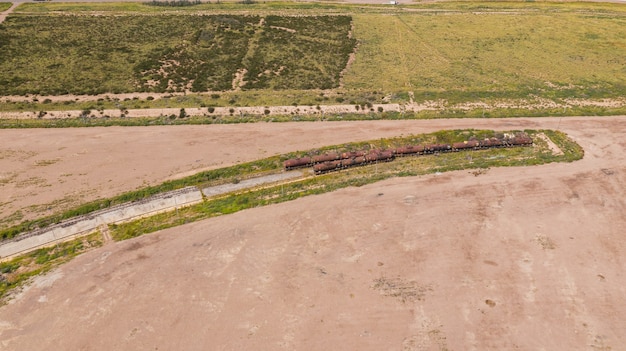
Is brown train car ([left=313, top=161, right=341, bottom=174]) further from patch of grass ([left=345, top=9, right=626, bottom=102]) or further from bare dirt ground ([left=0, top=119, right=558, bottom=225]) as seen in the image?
patch of grass ([left=345, top=9, right=626, bottom=102])

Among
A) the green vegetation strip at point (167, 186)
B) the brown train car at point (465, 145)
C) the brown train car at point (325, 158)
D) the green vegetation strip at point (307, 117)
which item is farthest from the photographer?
the green vegetation strip at point (307, 117)

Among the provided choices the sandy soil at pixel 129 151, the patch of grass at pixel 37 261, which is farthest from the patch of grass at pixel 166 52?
the patch of grass at pixel 37 261

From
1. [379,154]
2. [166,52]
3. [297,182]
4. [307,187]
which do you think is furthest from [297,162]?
[166,52]

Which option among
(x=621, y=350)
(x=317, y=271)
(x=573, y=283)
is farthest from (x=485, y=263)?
(x=317, y=271)

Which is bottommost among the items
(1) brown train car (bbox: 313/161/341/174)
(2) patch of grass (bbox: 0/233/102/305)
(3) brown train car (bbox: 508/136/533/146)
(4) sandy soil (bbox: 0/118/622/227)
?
(3) brown train car (bbox: 508/136/533/146)

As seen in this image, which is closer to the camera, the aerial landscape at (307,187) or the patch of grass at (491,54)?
the aerial landscape at (307,187)

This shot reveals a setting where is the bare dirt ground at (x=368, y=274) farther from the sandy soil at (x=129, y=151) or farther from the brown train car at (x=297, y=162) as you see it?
the brown train car at (x=297, y=162)

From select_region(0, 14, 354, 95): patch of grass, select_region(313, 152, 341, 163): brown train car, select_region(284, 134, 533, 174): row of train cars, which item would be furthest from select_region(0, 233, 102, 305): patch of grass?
select_region(0, 14, 354, 95): patch of grass
